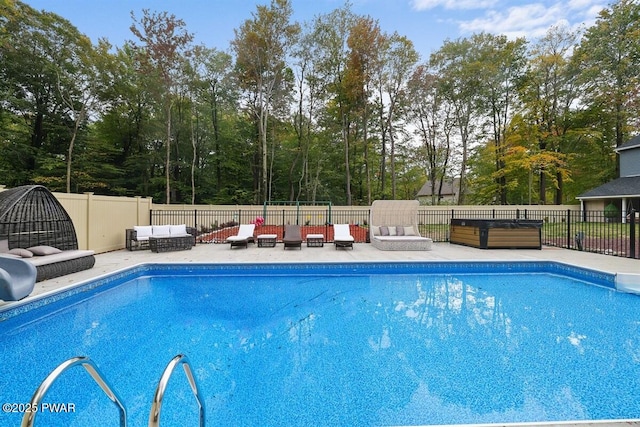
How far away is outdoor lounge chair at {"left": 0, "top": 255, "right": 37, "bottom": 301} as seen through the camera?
4113 millimetres

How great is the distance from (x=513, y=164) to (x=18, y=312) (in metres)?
26.0

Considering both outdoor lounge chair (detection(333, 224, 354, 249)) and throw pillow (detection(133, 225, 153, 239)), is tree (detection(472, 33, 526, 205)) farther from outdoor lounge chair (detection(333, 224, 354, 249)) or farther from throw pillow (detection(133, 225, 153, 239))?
throw pillow (detection(133, 225, 153, 239))

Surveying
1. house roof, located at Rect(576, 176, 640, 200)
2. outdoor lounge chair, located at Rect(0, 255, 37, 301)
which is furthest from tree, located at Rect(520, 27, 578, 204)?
outdoor lounge chair, located at Rect(0, 255, 37, 301)

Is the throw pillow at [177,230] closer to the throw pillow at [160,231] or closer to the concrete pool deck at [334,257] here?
the throw pillow at [160,231]

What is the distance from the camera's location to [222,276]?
7.29 metres

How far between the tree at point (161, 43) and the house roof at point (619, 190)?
2693 cm

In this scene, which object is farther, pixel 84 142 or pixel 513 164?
pixel 513 164

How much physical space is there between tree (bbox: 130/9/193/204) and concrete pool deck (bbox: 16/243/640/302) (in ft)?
40.0

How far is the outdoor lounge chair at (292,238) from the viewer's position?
9.95m

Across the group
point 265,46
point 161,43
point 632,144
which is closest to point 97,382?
point 161,43

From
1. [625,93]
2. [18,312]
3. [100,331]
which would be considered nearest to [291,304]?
[100,331]

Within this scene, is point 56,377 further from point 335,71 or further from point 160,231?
point 335,71

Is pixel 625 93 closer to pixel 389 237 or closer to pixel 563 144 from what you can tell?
pixel 563 144

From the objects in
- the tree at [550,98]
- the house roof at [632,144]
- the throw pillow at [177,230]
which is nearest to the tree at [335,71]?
the throw pillow at [177,230]
